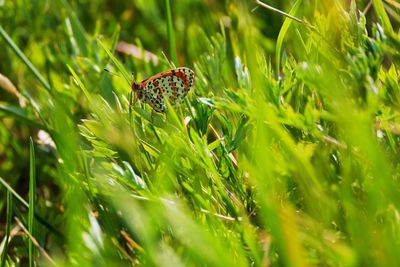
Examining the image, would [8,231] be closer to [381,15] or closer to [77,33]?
[381,15]

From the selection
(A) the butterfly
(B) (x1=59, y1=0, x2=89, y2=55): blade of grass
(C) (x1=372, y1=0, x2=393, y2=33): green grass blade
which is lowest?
(B) (x1=59, y1=0, x2=89, y2=55): blade of grass

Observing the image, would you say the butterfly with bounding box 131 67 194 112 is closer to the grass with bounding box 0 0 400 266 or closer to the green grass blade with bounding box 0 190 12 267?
the grass with bounding box 0 0 400 266

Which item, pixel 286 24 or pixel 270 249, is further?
pixel 286 24

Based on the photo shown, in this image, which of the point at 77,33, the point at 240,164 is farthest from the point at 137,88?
the point at 77,33

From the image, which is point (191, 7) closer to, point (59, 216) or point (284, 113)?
point (59, 216)

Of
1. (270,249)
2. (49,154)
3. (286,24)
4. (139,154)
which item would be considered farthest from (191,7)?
(270,249)

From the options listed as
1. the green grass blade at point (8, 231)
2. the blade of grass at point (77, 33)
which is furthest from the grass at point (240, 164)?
the blade of grass at point (77, 33)

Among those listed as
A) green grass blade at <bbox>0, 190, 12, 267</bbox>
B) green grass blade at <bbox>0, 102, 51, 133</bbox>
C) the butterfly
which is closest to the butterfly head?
the butterfly

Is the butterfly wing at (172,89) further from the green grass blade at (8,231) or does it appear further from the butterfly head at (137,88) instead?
the green grass blade at (8,231)
